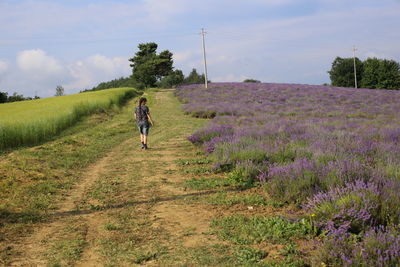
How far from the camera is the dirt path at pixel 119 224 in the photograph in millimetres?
4205

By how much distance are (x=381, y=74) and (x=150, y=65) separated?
45778mm

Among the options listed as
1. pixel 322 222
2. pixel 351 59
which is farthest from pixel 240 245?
pixel 351 59

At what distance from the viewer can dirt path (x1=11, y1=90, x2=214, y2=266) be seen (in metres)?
4.20

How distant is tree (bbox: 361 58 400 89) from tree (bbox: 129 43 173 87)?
135 feet

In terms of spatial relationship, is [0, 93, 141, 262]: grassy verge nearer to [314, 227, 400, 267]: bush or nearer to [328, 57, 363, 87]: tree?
[314, 227, 400, 267]: bush

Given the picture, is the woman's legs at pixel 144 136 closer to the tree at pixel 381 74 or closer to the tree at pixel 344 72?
the tree at pixel 381 74

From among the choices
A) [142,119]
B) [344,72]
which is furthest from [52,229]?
[344,72]

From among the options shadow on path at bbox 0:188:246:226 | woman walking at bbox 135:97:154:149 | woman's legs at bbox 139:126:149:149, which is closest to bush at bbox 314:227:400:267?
shadow on path at bbox 0:188:246:226

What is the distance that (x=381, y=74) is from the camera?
216ft

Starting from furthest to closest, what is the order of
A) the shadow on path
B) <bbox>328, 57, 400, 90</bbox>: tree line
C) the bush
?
<bbox>328, 57, 400, 90</bbox>: tree line, the shadow on path, the bush

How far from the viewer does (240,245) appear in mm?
4289

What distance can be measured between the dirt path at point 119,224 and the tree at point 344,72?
76.7 meters

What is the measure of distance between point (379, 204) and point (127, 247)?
3260mm

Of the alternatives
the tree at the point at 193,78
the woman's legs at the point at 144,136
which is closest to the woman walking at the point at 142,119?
the woman's legs at the point at 144,136
